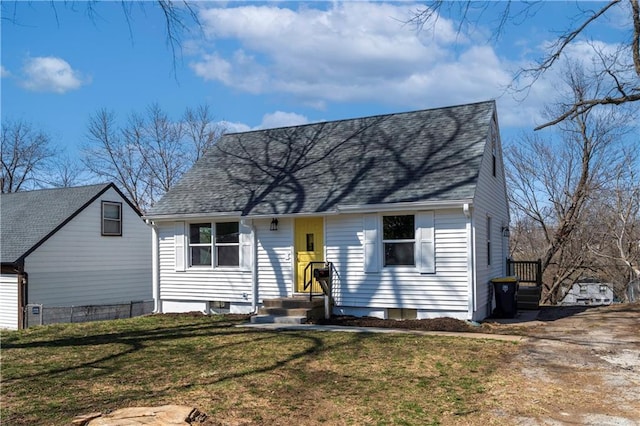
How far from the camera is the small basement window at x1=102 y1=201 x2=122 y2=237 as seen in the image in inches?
892

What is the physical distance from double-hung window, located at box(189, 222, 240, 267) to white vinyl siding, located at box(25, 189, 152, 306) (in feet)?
26.0

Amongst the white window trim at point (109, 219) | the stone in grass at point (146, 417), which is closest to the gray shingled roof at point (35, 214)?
the white window trim at point (109, 219)

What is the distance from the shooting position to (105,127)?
36656 mm

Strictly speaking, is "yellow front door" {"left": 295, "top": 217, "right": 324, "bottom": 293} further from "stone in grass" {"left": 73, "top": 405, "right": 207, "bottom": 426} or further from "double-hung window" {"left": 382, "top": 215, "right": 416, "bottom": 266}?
"stone in grass" {"left": 73, "top": 405, "right": 207, "bottom": 426}

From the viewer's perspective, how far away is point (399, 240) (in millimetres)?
12977

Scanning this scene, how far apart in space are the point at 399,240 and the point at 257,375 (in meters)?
6.25

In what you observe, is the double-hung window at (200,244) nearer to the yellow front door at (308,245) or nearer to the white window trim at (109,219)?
the yellow front door at (308,245)

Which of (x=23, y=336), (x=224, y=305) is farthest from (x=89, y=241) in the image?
(x=23, y=336)

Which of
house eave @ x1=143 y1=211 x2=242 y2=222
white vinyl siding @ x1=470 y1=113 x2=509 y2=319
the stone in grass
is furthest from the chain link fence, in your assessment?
the stone in grass

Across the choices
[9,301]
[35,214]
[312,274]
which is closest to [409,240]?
[312,274]

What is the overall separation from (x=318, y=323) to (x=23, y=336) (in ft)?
20.4

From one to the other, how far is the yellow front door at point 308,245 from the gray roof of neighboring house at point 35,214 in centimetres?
1104

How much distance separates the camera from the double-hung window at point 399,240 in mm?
12922

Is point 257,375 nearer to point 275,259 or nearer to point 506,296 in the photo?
point 275,259
